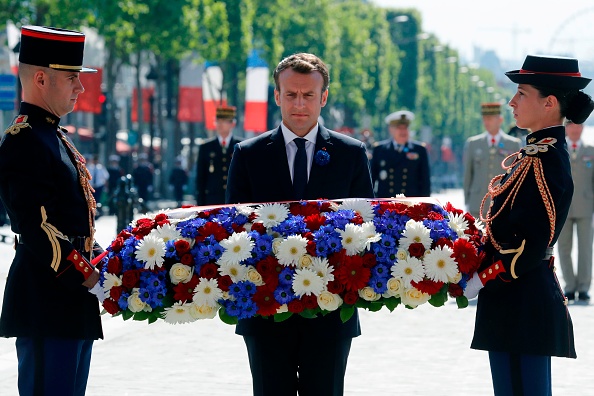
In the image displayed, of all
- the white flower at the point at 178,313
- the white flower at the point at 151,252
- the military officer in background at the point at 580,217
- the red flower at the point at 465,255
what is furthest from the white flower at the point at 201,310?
the military officer in background at the point at 580,217

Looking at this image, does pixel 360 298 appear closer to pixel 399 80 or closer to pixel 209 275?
pixel 209 275

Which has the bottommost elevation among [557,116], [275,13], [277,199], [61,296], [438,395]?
[438,395]

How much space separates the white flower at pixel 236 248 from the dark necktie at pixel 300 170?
0.60 meters

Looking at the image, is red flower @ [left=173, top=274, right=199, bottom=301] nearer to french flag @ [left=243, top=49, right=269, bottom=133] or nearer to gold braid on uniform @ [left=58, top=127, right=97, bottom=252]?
gold braid on uniform @ [left=58, top=127, right=97, bottom=252]

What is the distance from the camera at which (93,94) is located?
42312 mm

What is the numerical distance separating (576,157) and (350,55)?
216ft

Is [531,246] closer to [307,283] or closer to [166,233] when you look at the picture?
[307,283]

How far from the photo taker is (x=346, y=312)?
19.4 ft

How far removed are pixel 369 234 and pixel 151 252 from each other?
3.02 ft

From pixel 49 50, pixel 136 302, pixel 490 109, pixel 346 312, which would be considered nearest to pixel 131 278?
pixel 136 302

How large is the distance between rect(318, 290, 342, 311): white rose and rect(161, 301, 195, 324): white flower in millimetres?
552

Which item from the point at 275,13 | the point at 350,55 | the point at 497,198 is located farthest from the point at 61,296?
the point at 350,55

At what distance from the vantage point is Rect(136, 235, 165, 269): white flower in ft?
19.2

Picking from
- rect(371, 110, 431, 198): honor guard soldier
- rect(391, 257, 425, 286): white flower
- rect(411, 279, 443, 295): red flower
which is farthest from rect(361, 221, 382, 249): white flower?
rect(371, 110, 431, 198): honor guard soldier
